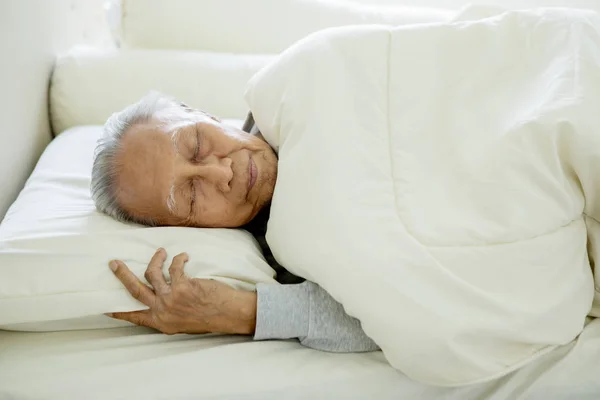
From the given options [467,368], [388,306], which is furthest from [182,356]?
Answer: [467,368]

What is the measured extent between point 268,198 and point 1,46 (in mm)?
632

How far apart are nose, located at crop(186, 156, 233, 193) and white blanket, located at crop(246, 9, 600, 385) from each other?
108 millimetres

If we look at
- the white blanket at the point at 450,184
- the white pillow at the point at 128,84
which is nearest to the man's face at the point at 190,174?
the white blanket at the point at 450,184

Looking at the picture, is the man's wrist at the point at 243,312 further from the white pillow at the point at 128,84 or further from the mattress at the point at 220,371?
the white pillow at the point at 128,84

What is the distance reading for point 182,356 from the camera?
0.88m

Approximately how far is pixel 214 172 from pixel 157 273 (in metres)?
0.22

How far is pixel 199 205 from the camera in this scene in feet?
3.45

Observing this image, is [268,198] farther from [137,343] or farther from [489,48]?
[489,48]

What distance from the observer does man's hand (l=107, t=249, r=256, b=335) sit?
2.94 ft

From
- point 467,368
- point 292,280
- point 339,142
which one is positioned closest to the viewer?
point 467,368

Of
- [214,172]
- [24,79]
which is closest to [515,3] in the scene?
[214,172]

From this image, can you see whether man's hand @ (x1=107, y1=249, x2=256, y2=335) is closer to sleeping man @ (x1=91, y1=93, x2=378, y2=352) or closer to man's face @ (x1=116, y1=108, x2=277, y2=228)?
sleeping man @ (x1=91, y1=93, x2=378, y2=352)

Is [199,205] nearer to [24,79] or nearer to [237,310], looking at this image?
[237,310]

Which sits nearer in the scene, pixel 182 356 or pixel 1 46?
pixel 182 356
